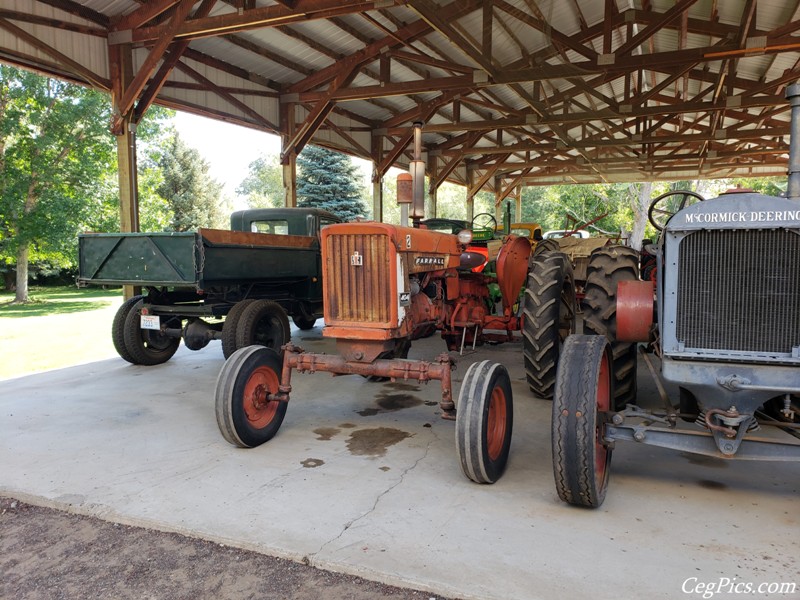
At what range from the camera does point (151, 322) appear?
21.7 feet

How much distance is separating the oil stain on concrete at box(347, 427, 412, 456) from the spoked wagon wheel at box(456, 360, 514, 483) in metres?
0.85

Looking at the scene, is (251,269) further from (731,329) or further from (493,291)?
(731,329)

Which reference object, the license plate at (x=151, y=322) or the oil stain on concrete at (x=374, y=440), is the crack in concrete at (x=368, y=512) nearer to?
the oil stain on concrete at (x=374, y=440)

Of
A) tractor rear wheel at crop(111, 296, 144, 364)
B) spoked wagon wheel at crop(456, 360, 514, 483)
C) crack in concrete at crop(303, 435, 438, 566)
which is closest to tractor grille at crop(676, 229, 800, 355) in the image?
spoked wagon wheel at crop(456, 360, 514, 483)

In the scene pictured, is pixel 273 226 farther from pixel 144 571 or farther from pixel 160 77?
pixel 144 571

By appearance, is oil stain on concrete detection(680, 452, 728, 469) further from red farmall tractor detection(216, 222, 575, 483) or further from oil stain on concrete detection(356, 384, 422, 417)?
oil stain on concrete detection(356, 384, 422, 417)

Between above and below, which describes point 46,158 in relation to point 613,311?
above

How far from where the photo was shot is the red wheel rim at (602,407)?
3.15 meters

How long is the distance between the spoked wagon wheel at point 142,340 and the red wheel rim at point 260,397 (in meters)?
3.11

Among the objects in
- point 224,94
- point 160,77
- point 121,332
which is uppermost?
point 224,94

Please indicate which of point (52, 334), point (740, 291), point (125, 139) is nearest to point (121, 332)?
point (125, 139)

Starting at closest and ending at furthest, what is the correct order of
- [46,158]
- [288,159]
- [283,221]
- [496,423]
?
[496,423]
[283,221]
[288,159]
[46,158]

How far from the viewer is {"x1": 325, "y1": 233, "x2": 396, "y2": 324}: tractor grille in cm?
419

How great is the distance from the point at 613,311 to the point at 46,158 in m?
16.4
